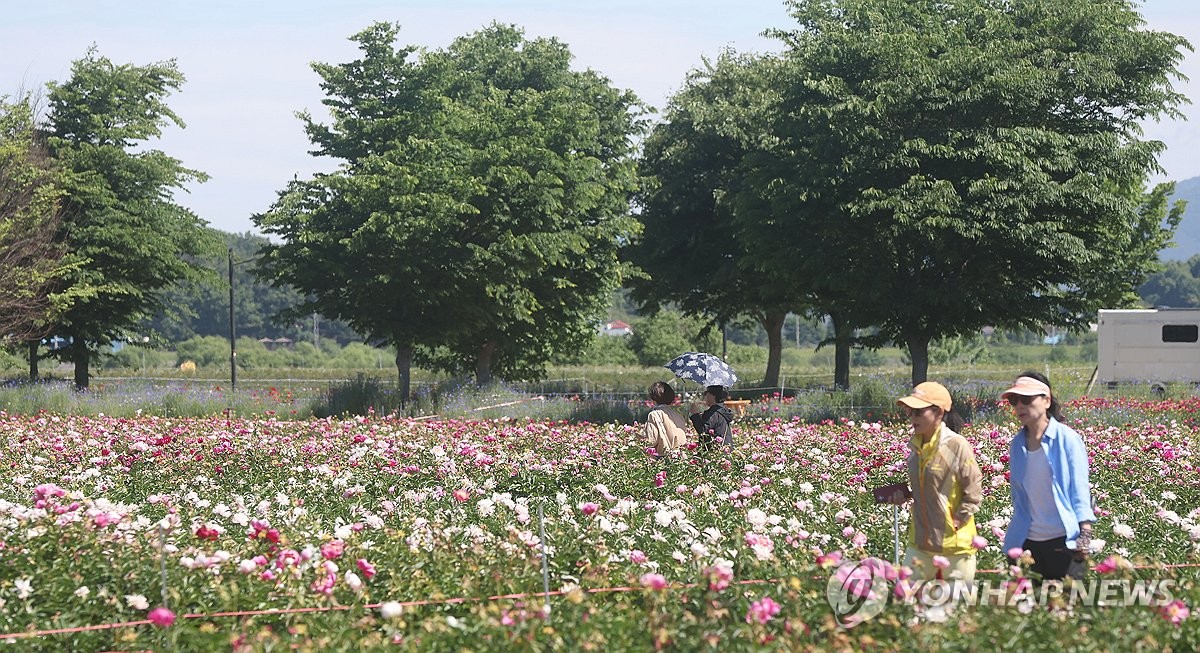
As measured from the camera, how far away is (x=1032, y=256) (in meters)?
26.2

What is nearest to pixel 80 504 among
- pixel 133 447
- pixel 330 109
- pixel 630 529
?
pixel 630 529

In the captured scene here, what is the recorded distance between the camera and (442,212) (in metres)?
28.9

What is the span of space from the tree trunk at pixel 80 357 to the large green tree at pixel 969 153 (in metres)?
20.0

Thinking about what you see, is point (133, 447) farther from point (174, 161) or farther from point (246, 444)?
point (174, 161)

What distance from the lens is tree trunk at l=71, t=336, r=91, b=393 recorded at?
37.3 meters

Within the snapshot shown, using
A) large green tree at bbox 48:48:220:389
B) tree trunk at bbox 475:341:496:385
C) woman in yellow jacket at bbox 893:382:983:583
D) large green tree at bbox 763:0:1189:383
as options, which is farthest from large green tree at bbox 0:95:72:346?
woman in yellow jacket at bbox 893:382:983:583

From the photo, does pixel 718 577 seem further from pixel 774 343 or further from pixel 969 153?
pixel 774 343

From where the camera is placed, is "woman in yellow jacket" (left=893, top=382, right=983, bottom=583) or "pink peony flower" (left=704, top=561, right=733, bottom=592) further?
"woman in yellow jacket" (left=893, top=382, right=983, bottom=583)

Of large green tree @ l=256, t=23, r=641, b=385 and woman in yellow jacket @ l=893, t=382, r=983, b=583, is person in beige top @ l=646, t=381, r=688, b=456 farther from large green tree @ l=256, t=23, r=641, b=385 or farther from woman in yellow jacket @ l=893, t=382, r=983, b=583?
large green tree @ l=256, t=23, r=641, b=385

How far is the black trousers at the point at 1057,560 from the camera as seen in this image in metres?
6.40

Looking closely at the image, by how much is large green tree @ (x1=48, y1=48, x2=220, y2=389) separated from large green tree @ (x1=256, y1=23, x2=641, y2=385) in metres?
5.03

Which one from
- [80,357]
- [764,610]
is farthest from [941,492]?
[80,357]

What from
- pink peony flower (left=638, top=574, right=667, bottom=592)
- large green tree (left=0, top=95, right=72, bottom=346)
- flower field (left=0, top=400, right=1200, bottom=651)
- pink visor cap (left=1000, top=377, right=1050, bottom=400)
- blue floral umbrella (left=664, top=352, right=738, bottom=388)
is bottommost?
flower field (left=0, top=400, right=1200, bottom=651)

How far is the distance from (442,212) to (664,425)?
59.5 feet
